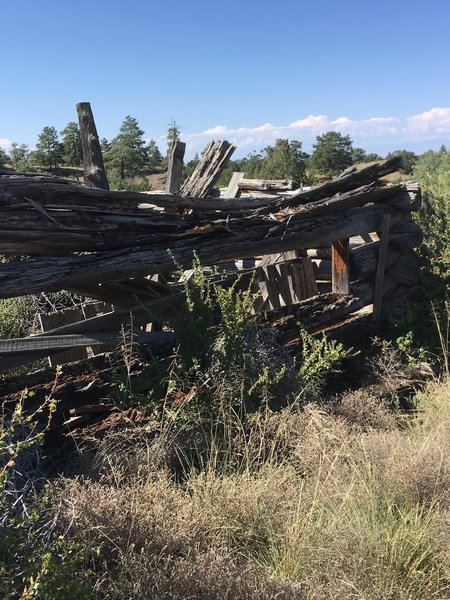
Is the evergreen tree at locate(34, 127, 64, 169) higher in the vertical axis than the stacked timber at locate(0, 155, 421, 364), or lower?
higher

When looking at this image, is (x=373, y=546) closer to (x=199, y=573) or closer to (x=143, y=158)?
(x=199, y=573)

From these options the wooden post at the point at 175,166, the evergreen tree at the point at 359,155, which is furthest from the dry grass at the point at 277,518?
the evergreen tree at the point at 359,155

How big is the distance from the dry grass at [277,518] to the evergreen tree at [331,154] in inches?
770

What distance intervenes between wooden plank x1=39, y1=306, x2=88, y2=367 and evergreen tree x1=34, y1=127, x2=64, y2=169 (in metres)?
15.5

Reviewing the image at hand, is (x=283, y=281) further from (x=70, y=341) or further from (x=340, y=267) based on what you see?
(x=70, y=341)

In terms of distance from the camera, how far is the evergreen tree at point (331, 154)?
2277cm

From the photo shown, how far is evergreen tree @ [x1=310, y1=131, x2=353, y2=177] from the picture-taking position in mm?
22766

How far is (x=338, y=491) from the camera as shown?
10.9ft

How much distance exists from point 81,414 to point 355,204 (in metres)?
3.63

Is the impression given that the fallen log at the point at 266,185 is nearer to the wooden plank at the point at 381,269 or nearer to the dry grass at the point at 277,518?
the wooden plank at the point at 381,269

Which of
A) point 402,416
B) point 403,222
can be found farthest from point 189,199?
point 403,222

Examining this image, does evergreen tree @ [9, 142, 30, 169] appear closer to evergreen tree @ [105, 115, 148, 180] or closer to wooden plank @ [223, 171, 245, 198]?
evergreen tree @ [105, 115, 148, 180]

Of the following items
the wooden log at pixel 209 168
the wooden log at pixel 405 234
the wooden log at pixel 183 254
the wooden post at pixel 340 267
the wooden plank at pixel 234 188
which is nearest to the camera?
the wooden log at pixel 183 254

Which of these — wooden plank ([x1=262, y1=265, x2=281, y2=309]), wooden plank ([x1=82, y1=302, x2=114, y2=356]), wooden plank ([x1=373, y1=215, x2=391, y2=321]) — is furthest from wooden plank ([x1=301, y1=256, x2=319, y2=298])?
wooden plank ([x1=82, y1=302, x2=114, y2=356])
